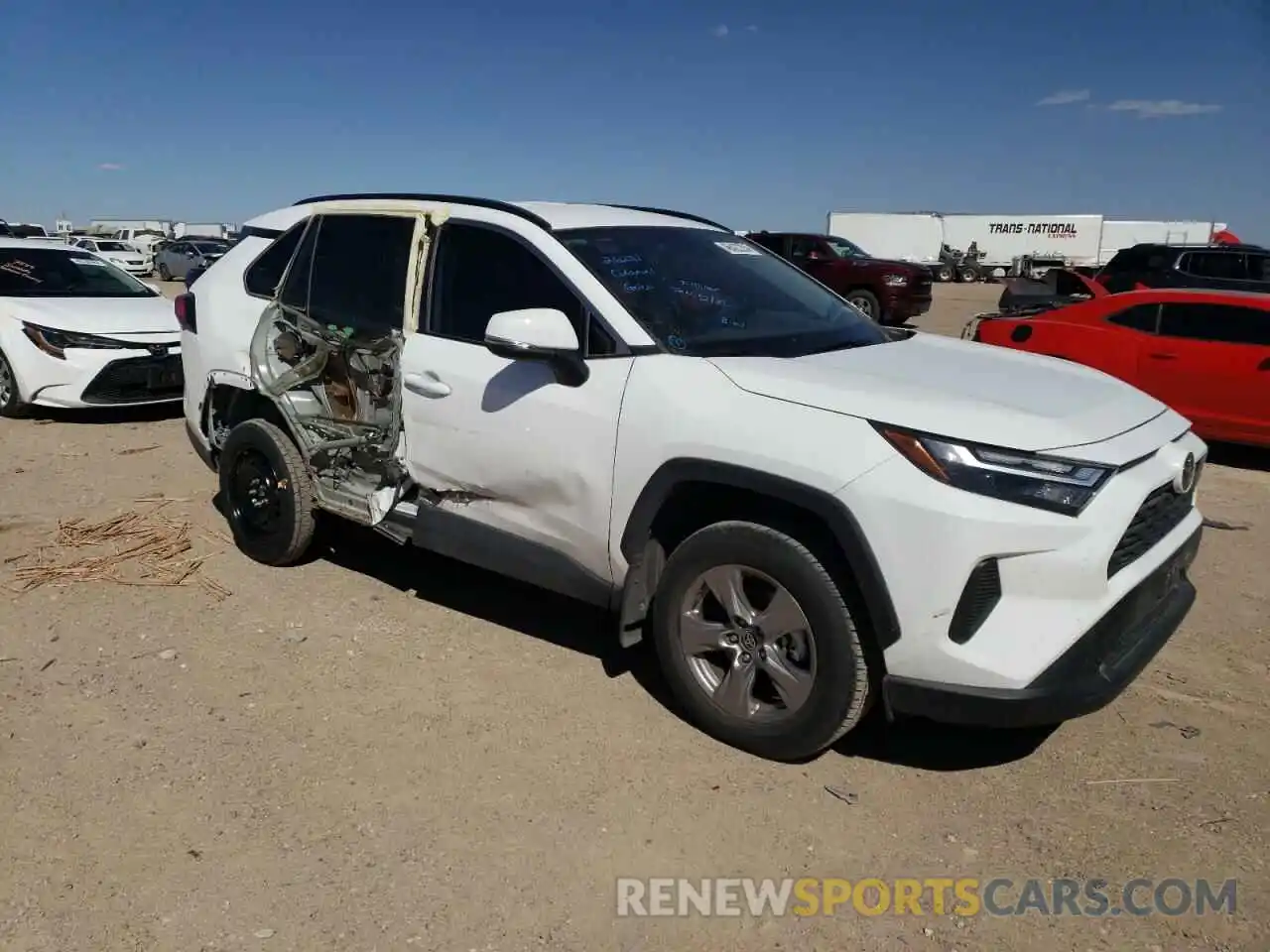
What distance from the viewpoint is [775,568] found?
10.5 ft

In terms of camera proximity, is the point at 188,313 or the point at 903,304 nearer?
the point at 188,313

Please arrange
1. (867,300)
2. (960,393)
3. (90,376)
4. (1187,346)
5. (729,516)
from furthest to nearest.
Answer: (867,300) < (90,376) < (1187,346) < (729,516) < (960,393)

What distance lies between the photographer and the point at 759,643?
3.33m

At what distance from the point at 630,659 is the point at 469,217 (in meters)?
2.00

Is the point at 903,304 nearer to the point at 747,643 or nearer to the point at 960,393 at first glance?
the point at 960,393

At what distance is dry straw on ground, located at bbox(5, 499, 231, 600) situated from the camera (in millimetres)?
5105

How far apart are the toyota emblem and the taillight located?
185 inches

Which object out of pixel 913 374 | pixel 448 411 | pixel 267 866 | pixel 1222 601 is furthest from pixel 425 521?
pixel 1222 601

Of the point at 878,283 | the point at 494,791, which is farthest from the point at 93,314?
the point at 878,283

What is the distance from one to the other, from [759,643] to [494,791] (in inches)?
39.3

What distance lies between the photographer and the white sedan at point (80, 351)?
8.54m

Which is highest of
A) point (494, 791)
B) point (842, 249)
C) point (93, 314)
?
point (842, 249)

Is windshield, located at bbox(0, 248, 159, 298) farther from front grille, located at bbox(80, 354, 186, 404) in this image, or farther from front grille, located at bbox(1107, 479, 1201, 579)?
front grille, located at bbox(1107, 479, 1201, 579)

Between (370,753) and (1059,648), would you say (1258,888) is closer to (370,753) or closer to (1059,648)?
(1059,648)
